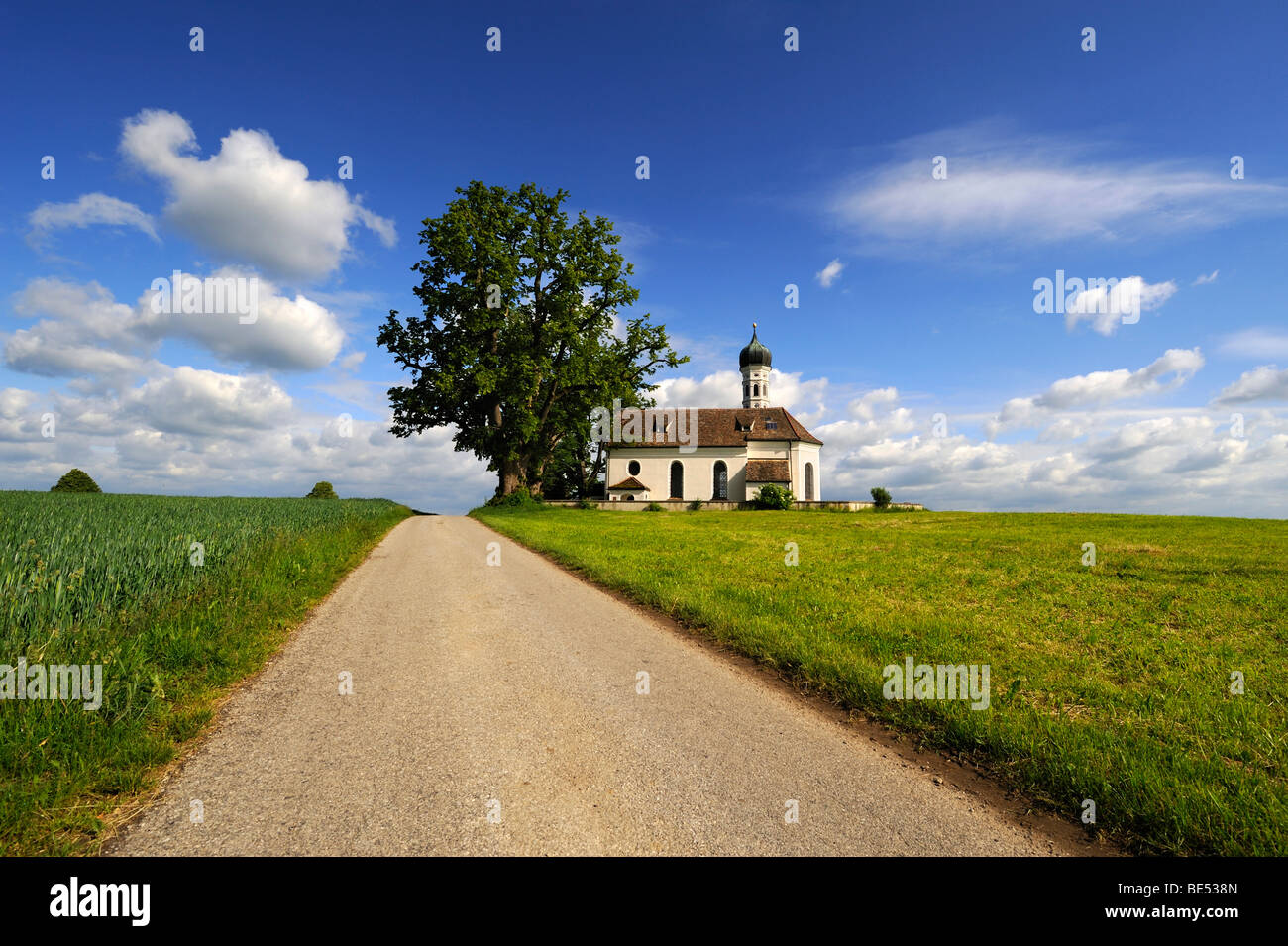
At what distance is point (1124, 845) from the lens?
3.32 metres

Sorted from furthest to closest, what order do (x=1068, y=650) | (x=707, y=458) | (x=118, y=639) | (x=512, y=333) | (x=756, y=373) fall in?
(x=756, y=373) < (x=707, y=458) < (x=512, y=333) < (x=1068, y=650) < (x=118, y=639)

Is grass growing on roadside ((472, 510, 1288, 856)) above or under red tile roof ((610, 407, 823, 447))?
under

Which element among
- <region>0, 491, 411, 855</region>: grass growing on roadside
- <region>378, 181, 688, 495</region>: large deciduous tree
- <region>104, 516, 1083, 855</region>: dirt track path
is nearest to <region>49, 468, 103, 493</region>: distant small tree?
<region>378, 181, 688, 495</region>: large deciduous tree

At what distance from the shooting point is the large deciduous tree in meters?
36.6

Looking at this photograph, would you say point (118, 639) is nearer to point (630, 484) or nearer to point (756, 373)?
point (630, 484)

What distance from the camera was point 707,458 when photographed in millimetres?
58375

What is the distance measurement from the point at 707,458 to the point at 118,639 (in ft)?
178

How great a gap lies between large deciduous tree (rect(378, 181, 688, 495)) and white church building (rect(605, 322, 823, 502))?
648 inches

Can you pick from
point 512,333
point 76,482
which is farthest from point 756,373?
point 76,482

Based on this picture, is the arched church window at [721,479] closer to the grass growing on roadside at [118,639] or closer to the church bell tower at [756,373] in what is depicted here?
the church bell tower at [756,373]

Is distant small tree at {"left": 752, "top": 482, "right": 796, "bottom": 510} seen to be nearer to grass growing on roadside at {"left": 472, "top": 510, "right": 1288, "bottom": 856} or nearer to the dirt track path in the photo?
grass growing on roadside at {"left": 472, "top": 510, "right": 1288, "bottom": 856}

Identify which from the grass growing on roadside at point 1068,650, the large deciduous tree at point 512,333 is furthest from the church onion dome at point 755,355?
the grass growing on roadside at point 1068,650
